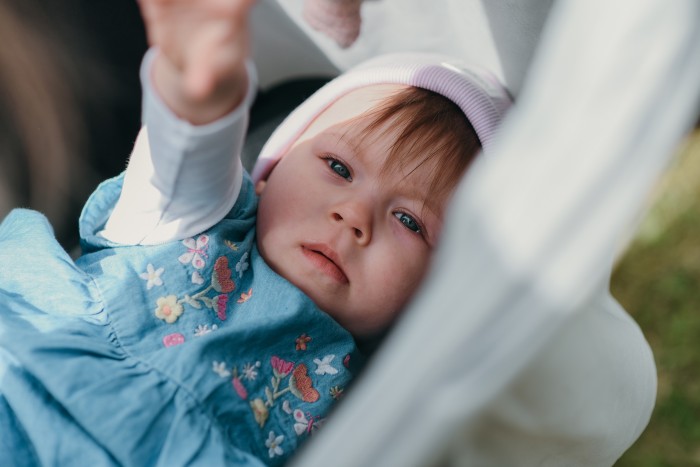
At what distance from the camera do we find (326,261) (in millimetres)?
888

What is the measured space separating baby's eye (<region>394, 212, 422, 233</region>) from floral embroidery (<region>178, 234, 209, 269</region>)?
0.74ft

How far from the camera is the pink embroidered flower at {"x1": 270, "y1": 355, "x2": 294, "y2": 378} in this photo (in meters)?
0.86

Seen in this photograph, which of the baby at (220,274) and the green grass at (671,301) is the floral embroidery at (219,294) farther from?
the green grass at (671,301)

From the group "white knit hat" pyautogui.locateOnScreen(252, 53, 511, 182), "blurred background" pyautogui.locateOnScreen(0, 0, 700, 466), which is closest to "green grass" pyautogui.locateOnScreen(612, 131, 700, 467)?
"blurred background" pyautogui.locateOnScreen(0, 0, 700, 466)

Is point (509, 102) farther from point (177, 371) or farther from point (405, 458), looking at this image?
point (405, 458)

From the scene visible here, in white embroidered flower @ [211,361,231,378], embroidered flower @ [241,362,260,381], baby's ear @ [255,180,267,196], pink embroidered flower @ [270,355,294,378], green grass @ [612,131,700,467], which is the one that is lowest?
green grass @ [612,131,700,467]

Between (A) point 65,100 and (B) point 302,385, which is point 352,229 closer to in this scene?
(B) point 302,385

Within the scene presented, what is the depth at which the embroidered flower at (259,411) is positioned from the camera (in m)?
0.82

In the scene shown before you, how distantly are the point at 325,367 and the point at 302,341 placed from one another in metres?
0.04

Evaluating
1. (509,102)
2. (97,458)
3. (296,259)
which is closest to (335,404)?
(296,259)

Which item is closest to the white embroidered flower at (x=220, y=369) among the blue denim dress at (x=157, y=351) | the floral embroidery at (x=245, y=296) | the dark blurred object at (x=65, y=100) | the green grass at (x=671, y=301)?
the blue denim dress at (x=157, y=351)

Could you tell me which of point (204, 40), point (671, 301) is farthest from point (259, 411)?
point (671, 301)

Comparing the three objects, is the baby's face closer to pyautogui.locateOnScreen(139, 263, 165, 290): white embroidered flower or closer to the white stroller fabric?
pyautogui.locateOnScreen(139, 263, 165, 290): white embroidered flower

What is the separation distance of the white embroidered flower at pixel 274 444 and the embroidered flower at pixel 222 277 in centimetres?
17
